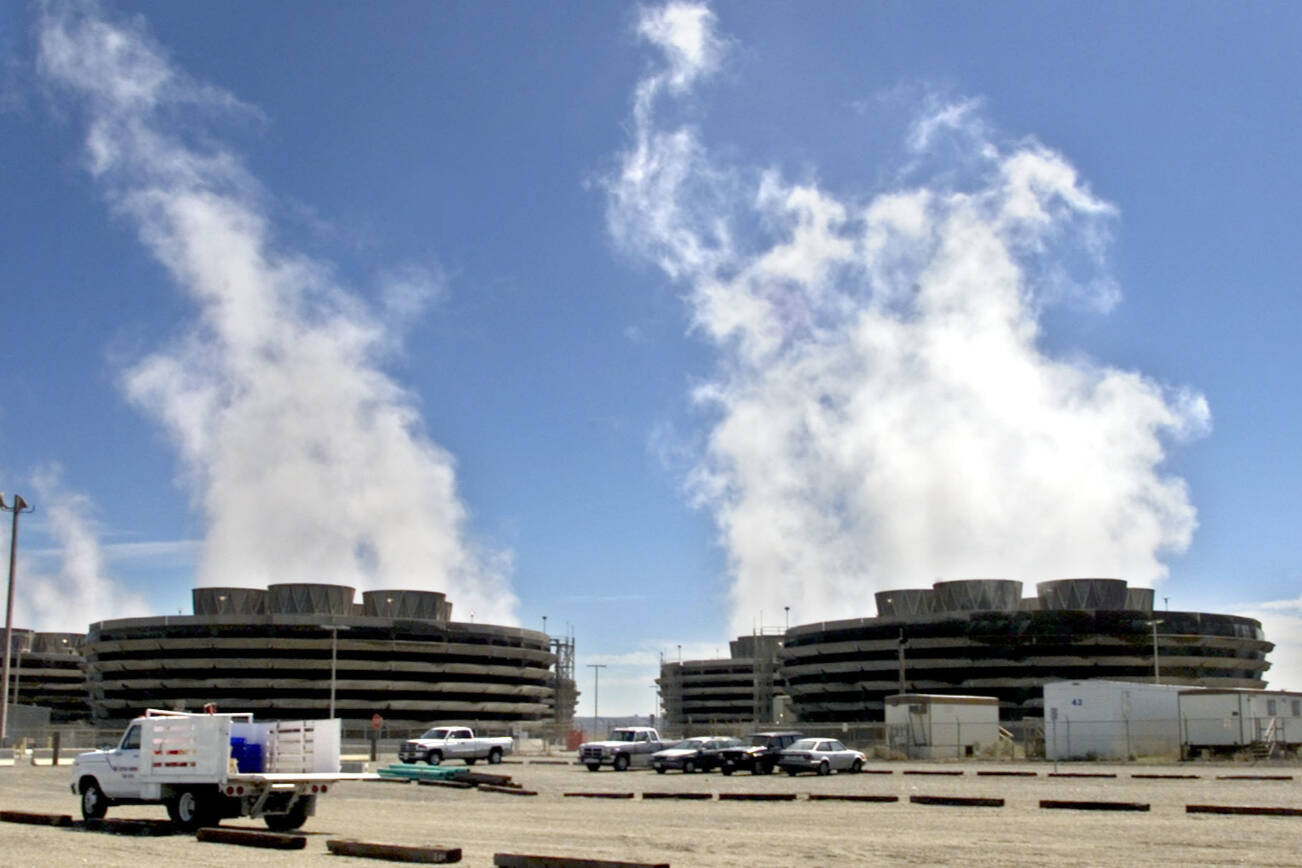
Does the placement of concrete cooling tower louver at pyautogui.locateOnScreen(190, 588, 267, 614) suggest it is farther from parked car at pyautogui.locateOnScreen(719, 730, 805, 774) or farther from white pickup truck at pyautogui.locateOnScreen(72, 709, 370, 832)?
white pickup truck at pyautogui.locateOnScreen(72, 709, 370, 832)

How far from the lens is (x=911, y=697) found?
68938mm

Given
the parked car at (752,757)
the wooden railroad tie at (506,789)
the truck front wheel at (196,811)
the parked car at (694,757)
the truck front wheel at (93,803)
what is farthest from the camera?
the parked car at (694,757)

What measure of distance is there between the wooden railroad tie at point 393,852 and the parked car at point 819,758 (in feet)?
103

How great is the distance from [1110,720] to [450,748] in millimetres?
31565

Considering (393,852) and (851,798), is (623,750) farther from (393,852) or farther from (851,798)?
(393,852)

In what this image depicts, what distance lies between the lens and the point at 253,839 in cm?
2152

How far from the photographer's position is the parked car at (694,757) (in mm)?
51056

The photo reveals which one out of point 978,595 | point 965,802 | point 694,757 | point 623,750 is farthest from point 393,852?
point 978,595

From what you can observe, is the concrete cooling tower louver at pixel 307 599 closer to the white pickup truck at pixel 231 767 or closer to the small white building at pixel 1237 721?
the small white building at pixel 1237 721

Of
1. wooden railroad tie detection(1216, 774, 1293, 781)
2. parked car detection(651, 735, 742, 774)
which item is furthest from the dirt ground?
parked car detection(651, 735, 742, 774)

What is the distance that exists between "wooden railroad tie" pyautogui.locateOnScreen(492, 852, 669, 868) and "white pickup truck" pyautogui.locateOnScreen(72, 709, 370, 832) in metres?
7.04

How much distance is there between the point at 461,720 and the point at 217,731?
3669 inches

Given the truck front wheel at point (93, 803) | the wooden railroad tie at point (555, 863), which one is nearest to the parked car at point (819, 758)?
the truck front wheel at point (93, 803)

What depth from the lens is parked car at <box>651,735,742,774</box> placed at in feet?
168
